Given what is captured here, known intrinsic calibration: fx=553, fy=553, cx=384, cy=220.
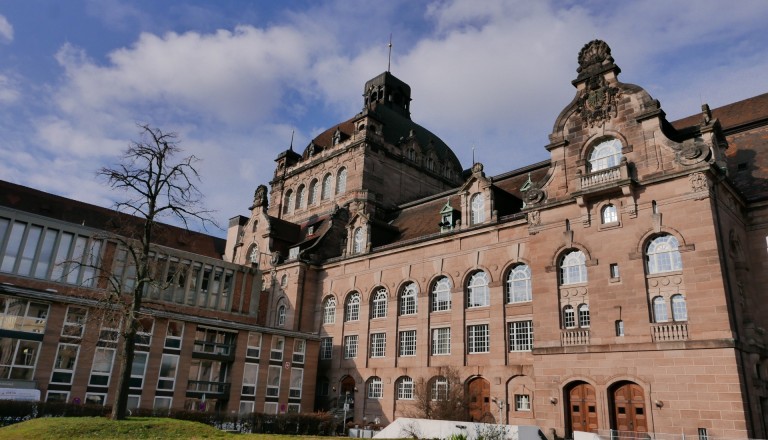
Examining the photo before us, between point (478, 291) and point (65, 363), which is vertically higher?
point (478, 291)

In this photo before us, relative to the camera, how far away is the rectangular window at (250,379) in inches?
1506

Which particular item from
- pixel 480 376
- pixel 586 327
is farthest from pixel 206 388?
pixel 586 327

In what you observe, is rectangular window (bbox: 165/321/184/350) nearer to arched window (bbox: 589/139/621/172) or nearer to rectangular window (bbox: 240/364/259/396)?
rectangular window (bbox: 240/364/259/396)

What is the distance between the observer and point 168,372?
115 feet

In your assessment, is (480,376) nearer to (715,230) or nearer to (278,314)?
(715,230)

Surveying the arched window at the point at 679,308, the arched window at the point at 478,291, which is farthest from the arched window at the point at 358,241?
the arched window at the point at 679,308

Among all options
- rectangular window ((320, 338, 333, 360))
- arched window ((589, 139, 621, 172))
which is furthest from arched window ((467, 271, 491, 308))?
rectangular window ((320, 338, 333, 360))

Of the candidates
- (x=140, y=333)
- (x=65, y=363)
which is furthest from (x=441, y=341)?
(x=65, y=363)

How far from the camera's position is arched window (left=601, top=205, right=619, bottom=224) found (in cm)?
2922

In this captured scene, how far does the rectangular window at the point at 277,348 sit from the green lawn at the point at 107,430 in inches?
741

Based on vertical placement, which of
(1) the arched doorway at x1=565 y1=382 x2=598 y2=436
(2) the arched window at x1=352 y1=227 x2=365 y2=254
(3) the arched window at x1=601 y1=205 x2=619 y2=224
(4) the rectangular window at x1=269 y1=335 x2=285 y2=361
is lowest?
(1) the arched doorway at x1=565 y1=382 x2=598 y2=436

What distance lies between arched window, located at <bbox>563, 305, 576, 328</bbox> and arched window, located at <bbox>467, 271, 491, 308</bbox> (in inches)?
248

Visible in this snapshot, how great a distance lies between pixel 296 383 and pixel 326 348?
15.6 feet

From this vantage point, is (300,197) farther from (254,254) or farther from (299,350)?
(299,350)
